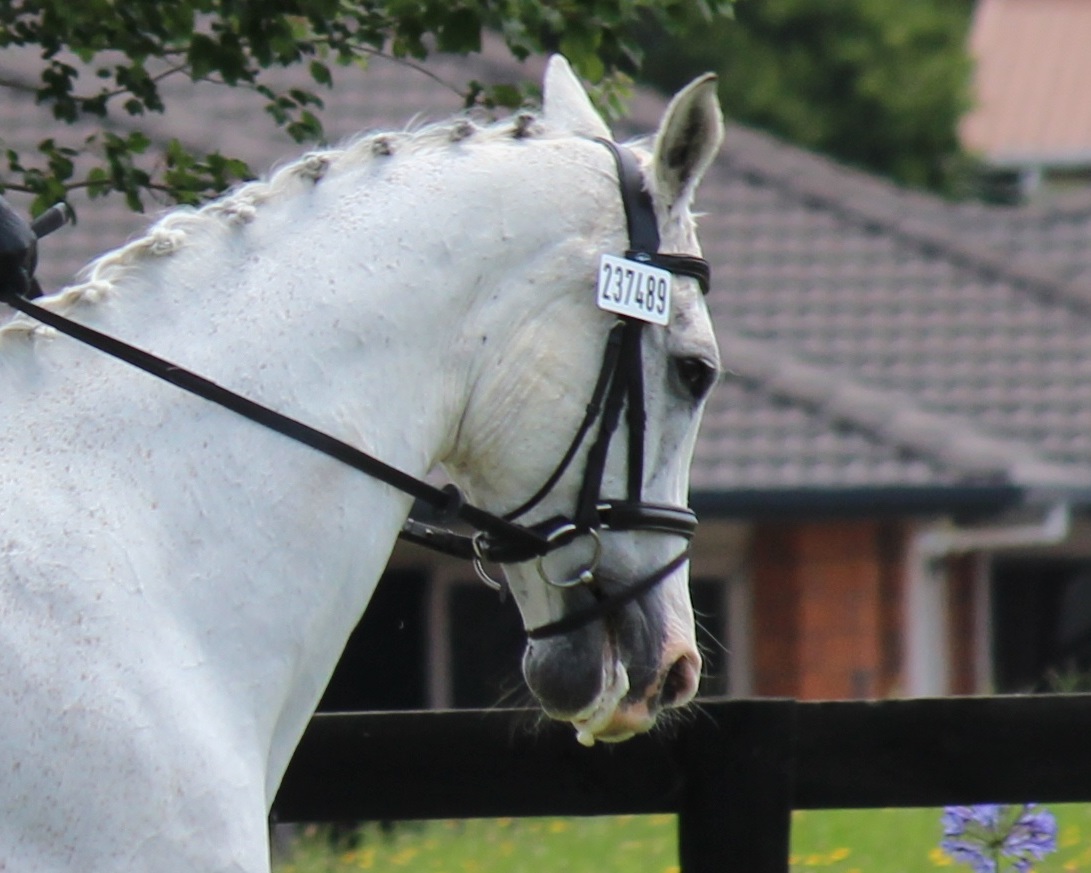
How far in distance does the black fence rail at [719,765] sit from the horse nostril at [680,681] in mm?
1022

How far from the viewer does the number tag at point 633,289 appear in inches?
115

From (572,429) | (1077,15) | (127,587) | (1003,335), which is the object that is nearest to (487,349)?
(572,429)

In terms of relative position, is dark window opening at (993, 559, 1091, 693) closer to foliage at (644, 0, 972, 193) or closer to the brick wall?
the brick wall

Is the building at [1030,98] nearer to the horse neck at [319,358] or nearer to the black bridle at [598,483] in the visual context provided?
the black bridle at [598,483]

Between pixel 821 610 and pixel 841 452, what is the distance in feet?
3.20

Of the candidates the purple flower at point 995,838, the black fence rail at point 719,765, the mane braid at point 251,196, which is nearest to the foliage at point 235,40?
the mane braid at point 251,196

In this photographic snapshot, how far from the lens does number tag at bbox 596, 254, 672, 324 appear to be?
293 centimetres

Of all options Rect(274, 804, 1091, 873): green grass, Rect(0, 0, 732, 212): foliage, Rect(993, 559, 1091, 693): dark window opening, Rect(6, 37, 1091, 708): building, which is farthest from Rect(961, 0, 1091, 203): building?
Rect(0, 0, 732, 212): foliage

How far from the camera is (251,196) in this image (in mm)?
2941

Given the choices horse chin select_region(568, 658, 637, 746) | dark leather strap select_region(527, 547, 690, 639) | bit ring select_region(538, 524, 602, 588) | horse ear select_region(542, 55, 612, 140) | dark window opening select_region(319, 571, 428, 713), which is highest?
horse ear select_region(542, 55, 612, 140)

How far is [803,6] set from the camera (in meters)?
29.8

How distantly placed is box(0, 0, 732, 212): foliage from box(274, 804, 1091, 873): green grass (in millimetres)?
2401

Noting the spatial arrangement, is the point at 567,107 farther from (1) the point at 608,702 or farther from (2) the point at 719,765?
(2) the point at 719,765

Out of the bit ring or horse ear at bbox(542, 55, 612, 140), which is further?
horse ear at bbox(542, 55, 612, 140)
